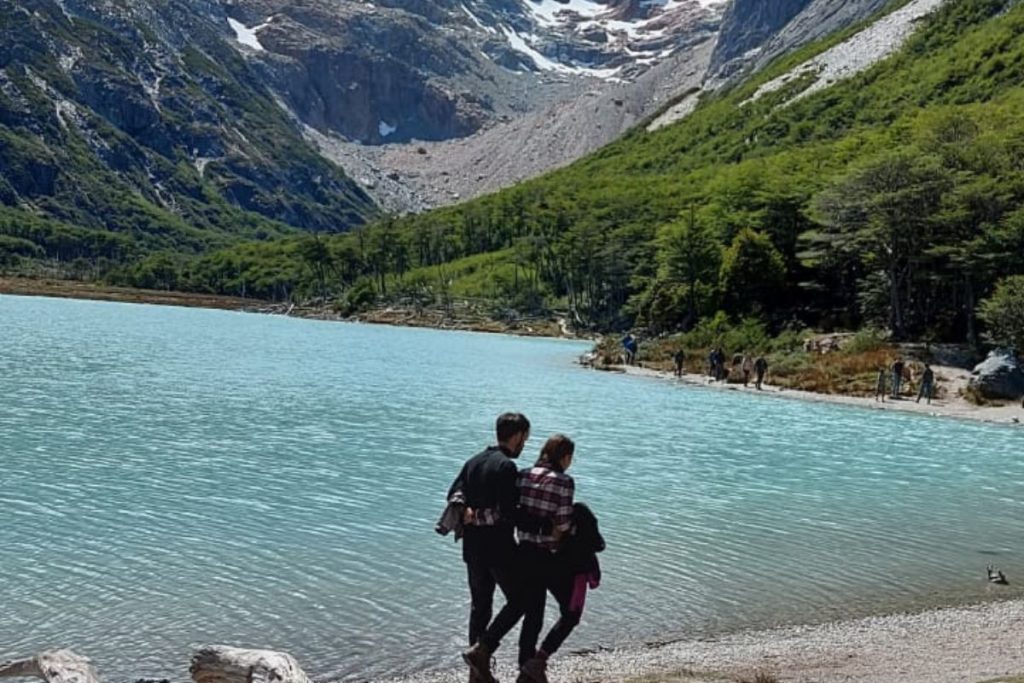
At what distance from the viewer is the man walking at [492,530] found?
8.52m

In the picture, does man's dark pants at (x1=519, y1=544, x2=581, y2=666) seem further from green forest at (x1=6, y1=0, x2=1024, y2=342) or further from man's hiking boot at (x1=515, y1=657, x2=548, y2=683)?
green forest at (x1=6, y1=0, x2=1024, y2=342)

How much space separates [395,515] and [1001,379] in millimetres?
33737

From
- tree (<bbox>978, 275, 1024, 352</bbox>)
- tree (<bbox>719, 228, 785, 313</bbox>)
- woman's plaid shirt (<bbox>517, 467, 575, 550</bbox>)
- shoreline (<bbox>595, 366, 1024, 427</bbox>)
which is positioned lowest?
shoreline (<bbox>595, 366, 1024, 427</bbox>)

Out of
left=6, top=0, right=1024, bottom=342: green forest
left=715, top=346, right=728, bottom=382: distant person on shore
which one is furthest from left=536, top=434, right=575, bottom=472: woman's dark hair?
left=715, top=346, right=728, bottom=382: distant person on shore

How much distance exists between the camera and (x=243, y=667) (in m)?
8.00

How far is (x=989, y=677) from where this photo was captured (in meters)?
9.84

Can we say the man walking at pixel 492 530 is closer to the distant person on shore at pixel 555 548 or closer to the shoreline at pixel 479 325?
the distant person on shore at pixel 555 548

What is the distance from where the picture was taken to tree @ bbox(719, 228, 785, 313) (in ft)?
232

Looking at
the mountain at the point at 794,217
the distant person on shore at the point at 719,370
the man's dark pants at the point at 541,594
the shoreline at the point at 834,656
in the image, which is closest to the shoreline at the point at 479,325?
the distant person on shore at the point at 719,370

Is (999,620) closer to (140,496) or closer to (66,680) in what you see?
(66,680)

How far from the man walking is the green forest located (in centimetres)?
4465

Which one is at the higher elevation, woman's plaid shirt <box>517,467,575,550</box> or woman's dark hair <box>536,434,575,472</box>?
woman's dark hair <box>536,434,575,472</box>

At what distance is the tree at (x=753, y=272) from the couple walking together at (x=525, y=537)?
64.2m

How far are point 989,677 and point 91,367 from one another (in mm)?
45208
